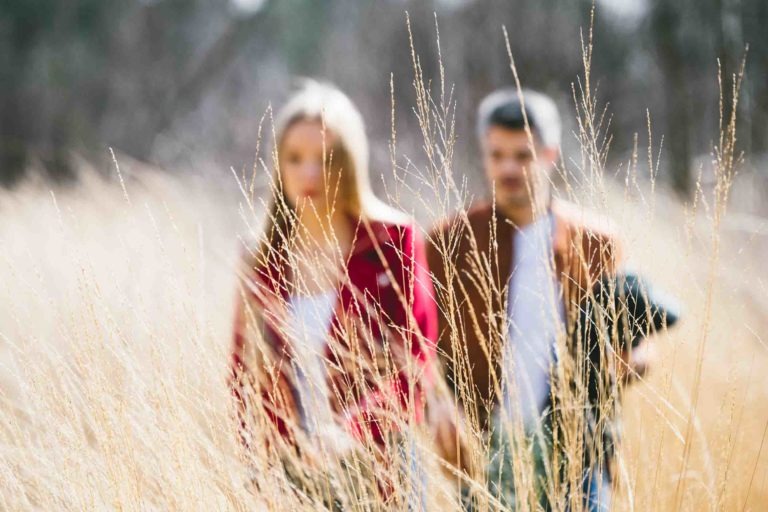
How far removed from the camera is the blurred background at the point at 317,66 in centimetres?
870

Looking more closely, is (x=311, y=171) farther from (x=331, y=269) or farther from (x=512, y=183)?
(x=512, y=183)

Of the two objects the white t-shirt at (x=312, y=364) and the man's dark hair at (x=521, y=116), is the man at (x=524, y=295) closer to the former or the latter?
the man's dark hair at (x=521, y=116)

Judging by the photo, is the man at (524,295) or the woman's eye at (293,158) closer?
the man at (524,295)

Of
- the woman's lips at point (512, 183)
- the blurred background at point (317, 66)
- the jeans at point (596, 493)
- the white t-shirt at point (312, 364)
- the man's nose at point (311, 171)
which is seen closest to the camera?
the white t-shirt at point (312, 364)

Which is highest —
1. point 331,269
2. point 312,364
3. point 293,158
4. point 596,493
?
point 293,158

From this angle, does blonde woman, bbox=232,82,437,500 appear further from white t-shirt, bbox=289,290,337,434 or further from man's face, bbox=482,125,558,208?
man's face, bbox=482,125,558,208

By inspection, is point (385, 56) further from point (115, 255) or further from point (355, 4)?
point (115, 255)

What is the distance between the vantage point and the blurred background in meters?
8.70

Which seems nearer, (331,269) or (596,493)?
(596,493)

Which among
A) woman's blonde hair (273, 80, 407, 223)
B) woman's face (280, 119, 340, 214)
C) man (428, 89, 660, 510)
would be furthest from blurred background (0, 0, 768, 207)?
woman's face (280, 119, 340, 214)

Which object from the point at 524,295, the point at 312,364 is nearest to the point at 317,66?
the point at 524,295

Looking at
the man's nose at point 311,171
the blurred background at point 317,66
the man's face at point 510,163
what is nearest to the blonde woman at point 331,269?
the man's nose at point 311,171

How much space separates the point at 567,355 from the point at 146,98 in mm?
13418

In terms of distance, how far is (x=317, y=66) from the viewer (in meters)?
13.0
